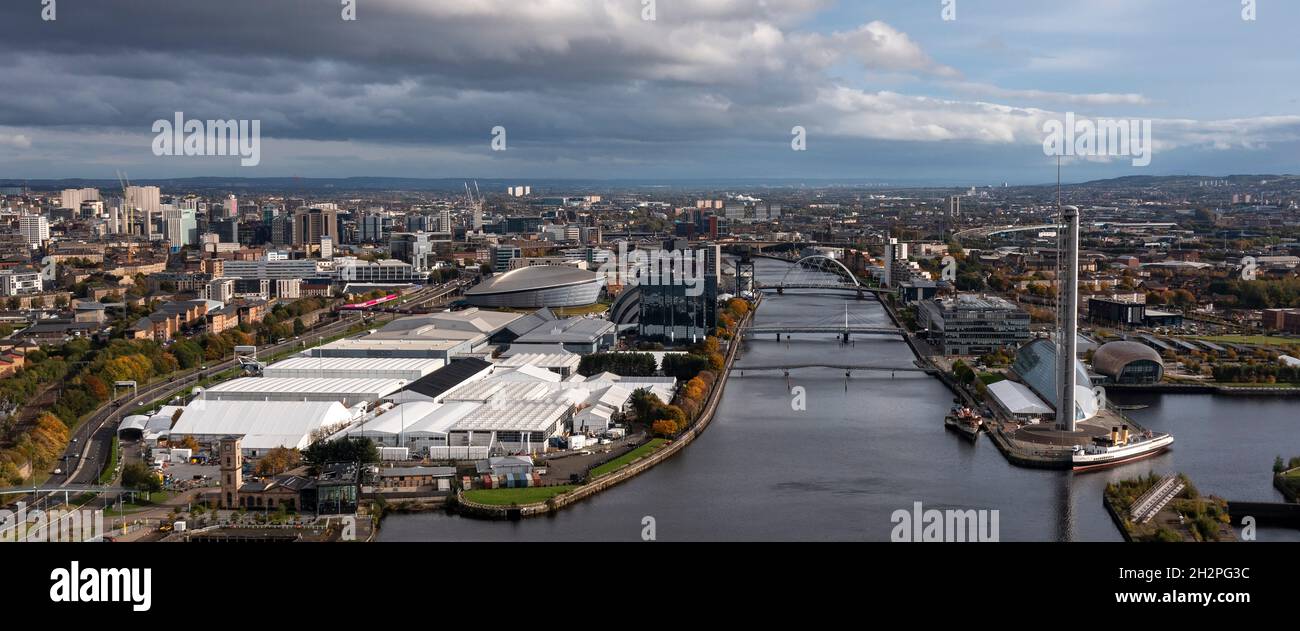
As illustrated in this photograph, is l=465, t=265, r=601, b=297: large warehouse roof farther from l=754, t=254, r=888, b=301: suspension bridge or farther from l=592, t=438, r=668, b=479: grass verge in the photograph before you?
l=592, t=438, r=668, b=479: grass verge

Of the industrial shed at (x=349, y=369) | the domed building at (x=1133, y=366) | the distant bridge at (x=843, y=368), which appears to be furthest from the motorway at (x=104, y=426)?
the domed building at (x=1133, y=366)

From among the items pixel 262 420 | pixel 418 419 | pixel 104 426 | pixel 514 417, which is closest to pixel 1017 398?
pixel 514 417

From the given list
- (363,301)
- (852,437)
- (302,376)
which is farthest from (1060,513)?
(363,301)

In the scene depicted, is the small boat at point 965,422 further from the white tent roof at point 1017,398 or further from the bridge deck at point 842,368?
the bridge deck at point 842,368

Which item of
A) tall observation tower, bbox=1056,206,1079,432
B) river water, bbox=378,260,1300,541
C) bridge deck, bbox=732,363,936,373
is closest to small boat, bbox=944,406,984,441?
river water, bbox=378,260,1300,541

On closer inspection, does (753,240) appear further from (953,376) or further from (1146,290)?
(953,376)

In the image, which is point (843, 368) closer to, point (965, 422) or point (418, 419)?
point (965, 422)

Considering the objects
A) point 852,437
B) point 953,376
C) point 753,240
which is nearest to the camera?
point 852,437
